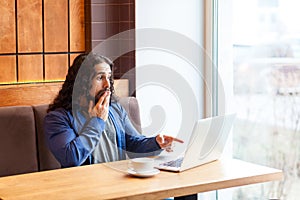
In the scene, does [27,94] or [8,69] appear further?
[8,69]

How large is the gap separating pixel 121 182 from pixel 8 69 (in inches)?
58.8

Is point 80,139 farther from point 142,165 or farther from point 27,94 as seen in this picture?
point 27,94

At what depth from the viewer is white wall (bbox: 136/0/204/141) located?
4.18 m

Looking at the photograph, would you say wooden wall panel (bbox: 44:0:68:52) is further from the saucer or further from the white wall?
the saucer

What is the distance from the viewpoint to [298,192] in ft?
12.5

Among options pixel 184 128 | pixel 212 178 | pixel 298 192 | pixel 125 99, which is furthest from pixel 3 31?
pixel 298 192

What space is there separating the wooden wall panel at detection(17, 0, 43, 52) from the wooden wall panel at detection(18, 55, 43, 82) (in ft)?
0.17

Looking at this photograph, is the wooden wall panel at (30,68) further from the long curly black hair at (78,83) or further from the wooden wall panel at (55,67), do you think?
the long curly black hair at (78,83)

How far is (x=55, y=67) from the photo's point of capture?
4055 mm

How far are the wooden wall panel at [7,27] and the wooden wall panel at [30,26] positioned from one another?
0.14 feet


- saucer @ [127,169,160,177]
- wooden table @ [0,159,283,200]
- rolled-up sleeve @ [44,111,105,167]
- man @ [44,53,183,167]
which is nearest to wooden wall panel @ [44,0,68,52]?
man @ [44,53,183,167]

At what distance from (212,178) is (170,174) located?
0.64ft

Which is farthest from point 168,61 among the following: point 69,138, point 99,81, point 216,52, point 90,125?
point 69,138

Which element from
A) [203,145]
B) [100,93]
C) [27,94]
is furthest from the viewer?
[27,94]
